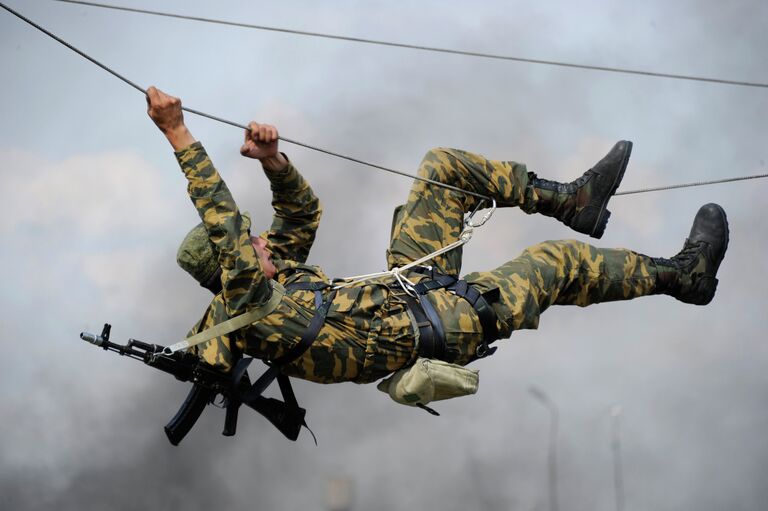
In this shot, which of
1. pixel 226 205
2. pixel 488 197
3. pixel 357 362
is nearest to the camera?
pixel 226 205

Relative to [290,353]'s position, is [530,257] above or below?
above

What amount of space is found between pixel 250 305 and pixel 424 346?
151 centimetres

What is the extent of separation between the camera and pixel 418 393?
411 inches

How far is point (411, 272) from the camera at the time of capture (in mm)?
11180

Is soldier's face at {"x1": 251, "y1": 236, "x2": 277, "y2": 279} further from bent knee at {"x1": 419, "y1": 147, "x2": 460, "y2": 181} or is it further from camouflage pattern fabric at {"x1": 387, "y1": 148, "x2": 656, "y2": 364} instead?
bent knee at {"x1": 419, "y1": 147, "x2": 460, "y2": 181}

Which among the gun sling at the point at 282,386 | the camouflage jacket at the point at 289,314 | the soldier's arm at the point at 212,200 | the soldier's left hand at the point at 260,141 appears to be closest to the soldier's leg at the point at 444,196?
the camouflage jacket at the point at 289,314

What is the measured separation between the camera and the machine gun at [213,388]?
10.2 m

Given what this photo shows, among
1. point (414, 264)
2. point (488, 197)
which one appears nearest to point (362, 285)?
point (414, 264)

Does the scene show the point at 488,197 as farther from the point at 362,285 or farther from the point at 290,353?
the point at 290,353

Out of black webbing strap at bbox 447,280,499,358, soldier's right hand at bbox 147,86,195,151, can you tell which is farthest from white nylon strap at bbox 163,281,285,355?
black webbing strap at bbox 447,280,499,358

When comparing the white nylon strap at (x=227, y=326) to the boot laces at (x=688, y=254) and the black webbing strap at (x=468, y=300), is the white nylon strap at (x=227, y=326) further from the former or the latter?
the boot laces at (x=688, y=254)

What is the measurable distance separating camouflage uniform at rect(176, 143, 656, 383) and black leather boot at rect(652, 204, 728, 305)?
0.64 feet

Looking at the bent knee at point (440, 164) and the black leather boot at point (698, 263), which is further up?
the bent knee at point (440, 164)

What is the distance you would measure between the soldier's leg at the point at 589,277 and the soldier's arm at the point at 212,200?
2.14 metres
